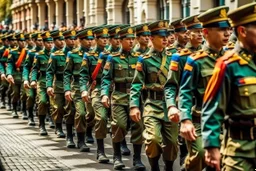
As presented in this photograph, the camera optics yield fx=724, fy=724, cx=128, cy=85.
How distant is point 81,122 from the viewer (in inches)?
486

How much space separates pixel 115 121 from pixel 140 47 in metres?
1.13

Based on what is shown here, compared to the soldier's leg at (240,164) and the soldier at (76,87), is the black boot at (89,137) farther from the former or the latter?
the soldier's leg at (240,164)

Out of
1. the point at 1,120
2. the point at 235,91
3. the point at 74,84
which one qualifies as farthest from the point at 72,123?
the point at 235,91

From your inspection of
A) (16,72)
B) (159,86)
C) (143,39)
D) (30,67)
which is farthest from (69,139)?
(16,72)

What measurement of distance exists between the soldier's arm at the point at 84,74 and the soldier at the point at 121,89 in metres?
0.85

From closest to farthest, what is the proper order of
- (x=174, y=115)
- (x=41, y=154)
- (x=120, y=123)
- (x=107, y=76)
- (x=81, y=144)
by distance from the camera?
1. (x=174, y=115)
2. (x=120, y=123)
3. (x=107, y=76)
4. (x=41, y=154)
5. (x=81, y=144)

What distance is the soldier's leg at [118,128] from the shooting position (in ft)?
33.9

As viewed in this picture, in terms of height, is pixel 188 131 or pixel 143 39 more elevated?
pixel 143 39

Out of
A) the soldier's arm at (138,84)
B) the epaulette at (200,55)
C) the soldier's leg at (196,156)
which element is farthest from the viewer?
the soldier's arm at (138,84)

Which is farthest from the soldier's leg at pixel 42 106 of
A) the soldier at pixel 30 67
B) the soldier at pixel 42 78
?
the soldier at pixel 30 67

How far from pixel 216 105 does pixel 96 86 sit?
694 centimetres

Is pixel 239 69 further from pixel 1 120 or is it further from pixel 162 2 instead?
pixel 162 2

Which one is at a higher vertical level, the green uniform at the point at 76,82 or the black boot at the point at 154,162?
the green uniform at the point at 76,82

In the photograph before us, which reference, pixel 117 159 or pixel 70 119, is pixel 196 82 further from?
pixel 70 119
